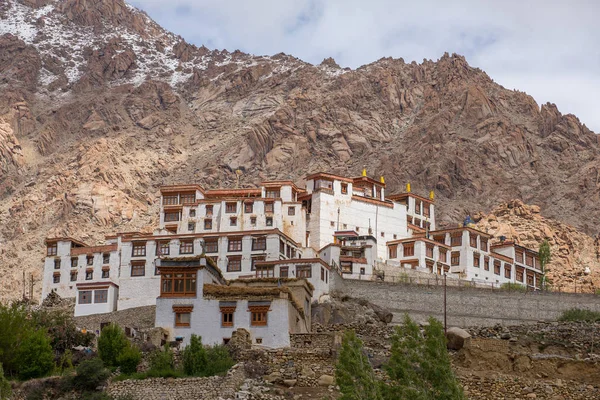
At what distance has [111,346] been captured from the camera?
166ft

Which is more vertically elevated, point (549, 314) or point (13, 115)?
point (13, 115)

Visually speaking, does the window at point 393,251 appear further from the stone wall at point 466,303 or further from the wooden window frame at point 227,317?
the wooden window frame at point 227,317

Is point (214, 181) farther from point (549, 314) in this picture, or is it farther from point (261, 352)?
point (261, 352)

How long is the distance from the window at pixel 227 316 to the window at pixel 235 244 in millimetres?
26639

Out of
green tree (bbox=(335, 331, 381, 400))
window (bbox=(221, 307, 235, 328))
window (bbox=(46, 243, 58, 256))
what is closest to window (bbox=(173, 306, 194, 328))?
window (bbox=(221, 307, 235, 328))

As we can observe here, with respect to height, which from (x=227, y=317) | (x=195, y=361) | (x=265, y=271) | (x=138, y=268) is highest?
(x=138, y=268)

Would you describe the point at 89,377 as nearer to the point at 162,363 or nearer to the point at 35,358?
the point at 162,363

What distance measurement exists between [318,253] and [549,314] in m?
19.0

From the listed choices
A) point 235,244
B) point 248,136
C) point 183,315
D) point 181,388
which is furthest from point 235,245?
point 248,136

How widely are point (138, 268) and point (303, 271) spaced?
16225mm

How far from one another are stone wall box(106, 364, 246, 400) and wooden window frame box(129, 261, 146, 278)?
35.3 m

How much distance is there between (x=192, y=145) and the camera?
154125mm

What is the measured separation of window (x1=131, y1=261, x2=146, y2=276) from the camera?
81875 mm

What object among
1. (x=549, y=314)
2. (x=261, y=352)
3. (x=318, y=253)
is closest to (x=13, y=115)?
(x=318, y=253)
